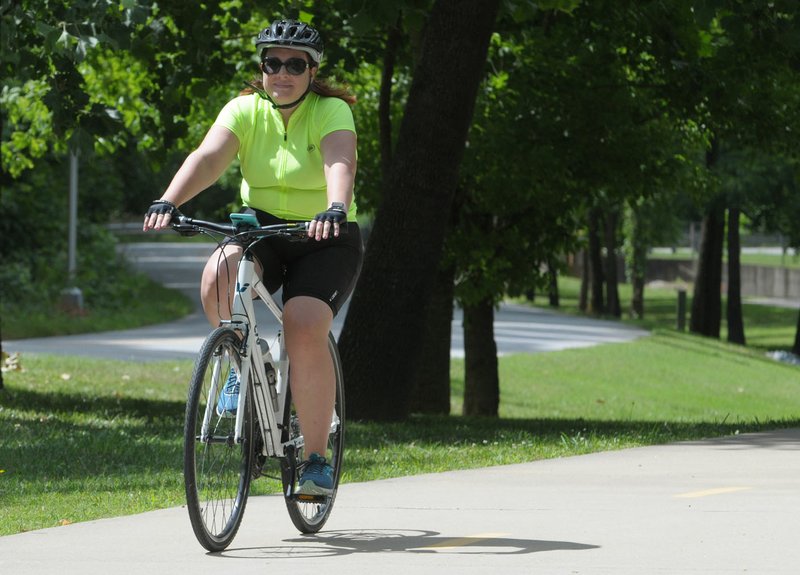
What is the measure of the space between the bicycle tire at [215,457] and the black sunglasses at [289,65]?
99 centimetres

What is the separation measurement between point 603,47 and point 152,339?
38.3 feet

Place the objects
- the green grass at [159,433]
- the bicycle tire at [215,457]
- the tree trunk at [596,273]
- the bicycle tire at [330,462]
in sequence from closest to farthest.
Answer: the bicycle tire at [215,457] < the bicycle tire at [330,462] < the green grass at [159,433] < the tree trunk at [596,273]

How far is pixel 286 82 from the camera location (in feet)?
18.9

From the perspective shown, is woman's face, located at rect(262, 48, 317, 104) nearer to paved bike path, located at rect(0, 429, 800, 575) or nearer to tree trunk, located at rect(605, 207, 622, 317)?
paved bike path, located at rect(0, 429, 800, 575)

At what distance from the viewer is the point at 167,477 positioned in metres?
7.72

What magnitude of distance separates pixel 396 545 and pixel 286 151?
58.0 inches

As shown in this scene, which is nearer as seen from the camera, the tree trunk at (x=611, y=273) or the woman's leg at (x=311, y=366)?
the woman's leg at (x=311, y=366)

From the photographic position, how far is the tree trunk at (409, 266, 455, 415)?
16250 mm

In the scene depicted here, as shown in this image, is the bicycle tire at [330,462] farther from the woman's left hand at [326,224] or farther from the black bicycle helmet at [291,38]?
the black bicycle helmet at [291,38]

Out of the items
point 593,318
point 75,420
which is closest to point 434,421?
point 75,420

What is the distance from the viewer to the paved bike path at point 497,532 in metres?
5.26

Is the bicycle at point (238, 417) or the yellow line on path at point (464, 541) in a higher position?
the bicycle at point (238, 417)

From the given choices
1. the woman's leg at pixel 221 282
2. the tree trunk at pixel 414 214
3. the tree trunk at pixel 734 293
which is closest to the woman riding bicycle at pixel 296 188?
the woman's leg at pixel 221 282

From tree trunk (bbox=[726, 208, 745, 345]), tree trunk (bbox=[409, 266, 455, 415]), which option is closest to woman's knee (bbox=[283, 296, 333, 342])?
tree trunk (bbox=[409, 266, 455, 415])
